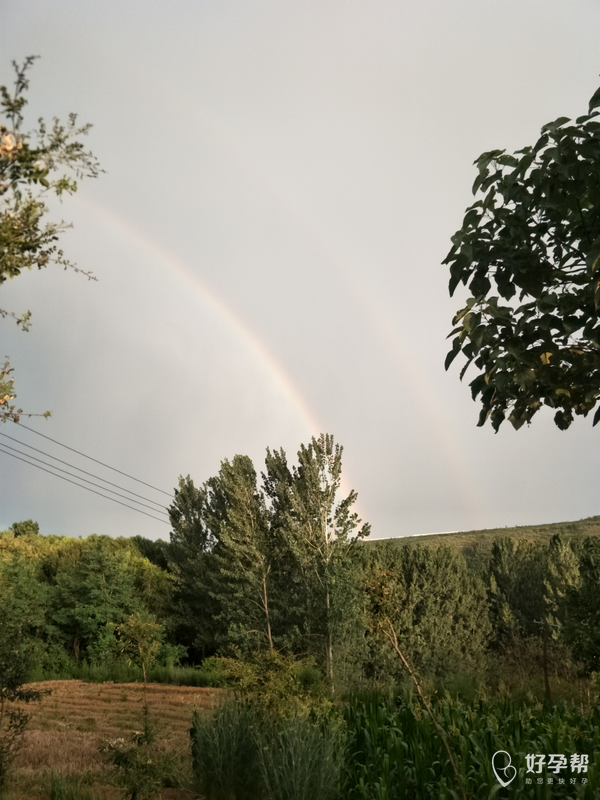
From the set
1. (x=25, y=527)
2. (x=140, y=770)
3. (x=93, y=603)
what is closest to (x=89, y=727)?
(x=140, y=770)

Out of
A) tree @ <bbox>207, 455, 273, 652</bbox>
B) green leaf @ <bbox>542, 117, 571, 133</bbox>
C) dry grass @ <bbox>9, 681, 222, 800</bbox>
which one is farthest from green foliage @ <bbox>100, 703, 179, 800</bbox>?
tree @ <bbox>207, 455, 273, 652</bbox>

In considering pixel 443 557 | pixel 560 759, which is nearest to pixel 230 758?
pixel 560 759

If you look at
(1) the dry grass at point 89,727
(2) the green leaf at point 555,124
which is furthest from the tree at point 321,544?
(2) the green leaf at point 555,124

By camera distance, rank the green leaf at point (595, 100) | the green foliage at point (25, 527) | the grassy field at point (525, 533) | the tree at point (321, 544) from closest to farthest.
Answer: the green leaf at point (595, 100) → the tree at point (321, 544) → the green foliage at point (25, 527) → the grassy field at point (525, 533)

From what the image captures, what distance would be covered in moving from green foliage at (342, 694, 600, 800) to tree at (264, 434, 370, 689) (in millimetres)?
14444

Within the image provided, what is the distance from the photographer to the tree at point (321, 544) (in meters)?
22.0

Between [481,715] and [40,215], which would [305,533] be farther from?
[40,215]

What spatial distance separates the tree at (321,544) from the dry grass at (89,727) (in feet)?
19.5

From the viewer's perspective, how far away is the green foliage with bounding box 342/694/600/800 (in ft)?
17.3

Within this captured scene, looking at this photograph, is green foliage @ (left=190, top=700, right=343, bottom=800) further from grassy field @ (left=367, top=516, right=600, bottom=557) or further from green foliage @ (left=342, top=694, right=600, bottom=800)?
grassy field @ (left=367, top=516, right=600, bottom=557)

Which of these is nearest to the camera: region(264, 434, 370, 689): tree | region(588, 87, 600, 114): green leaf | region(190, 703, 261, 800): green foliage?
region(588, 87, 600, 114): green leaf

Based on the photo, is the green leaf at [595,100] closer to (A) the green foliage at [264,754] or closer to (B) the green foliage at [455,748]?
(B) the green foliage at [455,748]

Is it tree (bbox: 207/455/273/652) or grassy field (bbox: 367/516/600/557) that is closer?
tree (bbox: 207/455/273/652)

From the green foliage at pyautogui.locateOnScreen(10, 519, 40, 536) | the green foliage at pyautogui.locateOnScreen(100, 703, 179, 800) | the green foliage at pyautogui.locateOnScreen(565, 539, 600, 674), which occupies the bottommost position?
the green foliage at pyautogui.locateOnScreen(100, 703, 179, 800)
